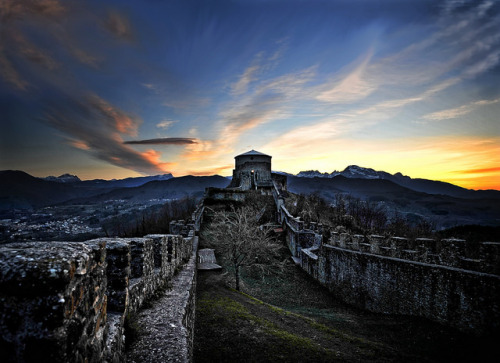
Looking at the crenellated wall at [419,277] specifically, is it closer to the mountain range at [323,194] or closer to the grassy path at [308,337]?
the grassy path at [308,337]

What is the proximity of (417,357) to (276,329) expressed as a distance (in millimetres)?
4053

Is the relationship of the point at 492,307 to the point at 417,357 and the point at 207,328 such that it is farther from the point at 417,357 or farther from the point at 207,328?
the point at 207,328

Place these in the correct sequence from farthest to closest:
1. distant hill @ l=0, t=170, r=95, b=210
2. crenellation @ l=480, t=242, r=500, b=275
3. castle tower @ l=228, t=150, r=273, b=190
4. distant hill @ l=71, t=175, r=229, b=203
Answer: distant hill @ l=71, t=175, r=229, b=203 → distant hill @ l=0, t=170, r=95, b=210 → castle tower @ l=228, t=150, r=273, b=190 → crenellation @ l=480, t=242, r=500, b=275

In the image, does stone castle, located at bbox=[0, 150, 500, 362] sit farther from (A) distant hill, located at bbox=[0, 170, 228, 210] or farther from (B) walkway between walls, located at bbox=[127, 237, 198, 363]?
(A) distant hill, located at bbox=[0, 170, 228, 210]

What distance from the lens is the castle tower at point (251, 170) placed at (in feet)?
151

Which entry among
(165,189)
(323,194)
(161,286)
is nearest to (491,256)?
(161,286)

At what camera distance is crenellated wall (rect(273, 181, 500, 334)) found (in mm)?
7676

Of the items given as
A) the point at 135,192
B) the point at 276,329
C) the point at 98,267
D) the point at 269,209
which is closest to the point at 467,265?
the point at 276,329

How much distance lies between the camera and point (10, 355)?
4.54 ft

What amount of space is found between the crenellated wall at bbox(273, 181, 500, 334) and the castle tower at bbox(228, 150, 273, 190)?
30925 millimetres

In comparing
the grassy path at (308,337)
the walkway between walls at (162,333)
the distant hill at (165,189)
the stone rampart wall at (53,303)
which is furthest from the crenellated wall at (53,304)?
the distant hill at (165,189)

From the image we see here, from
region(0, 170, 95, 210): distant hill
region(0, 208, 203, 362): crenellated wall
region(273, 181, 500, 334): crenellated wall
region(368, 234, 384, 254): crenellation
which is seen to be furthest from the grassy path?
region(0, 170, 95, 210): distant hill

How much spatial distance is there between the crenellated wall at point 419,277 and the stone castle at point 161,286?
30 millimetres

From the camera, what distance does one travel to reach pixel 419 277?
9477mm
